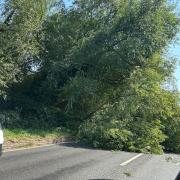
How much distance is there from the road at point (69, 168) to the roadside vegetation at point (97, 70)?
10.1m

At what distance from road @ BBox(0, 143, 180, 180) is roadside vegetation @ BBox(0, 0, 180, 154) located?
10.1 m

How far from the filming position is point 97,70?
32.4 m

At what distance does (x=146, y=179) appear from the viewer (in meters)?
13.9

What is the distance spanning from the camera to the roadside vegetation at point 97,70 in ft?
95.7

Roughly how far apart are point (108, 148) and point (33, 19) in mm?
7841

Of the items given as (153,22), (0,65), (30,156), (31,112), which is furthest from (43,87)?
(30,156)

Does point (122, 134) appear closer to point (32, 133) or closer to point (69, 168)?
point (32, 133)

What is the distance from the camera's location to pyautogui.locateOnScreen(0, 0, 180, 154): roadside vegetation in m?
29.2

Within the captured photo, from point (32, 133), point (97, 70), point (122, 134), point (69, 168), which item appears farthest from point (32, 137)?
point (97, 70)

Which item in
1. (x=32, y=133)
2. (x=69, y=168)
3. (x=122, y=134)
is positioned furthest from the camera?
(x=122, y=134)

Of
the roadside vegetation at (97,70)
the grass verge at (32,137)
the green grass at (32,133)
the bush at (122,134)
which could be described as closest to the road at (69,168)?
the grass verge at (32,137)

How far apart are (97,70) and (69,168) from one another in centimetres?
1842

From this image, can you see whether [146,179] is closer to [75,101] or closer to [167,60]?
[75,101]

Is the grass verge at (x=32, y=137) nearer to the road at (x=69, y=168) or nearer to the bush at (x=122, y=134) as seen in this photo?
the road at (x=69, y=168)
